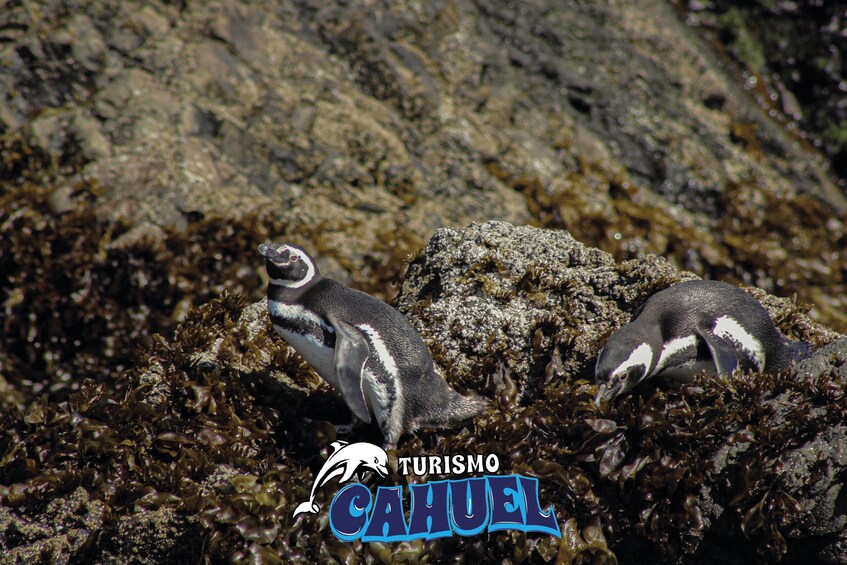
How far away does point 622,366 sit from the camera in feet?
11.8

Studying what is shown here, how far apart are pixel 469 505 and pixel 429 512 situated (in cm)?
18

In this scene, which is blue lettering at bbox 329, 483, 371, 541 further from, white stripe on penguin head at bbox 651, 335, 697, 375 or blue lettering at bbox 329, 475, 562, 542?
white stripe on penguin head at bbox 651, 335, 697, 375

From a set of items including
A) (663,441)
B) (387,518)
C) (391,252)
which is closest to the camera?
(387,518)

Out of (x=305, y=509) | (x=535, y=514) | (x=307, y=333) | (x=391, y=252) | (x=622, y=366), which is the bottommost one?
(x=391, y=252)

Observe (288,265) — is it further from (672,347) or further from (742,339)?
(742,339)

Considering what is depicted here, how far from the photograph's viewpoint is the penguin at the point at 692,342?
365 centimetres

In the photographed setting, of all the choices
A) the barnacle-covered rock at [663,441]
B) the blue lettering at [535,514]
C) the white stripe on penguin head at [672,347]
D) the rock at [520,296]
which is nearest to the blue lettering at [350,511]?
the barnacle-covered rock at [663,441]

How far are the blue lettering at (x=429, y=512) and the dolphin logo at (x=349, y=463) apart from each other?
0.18 metres

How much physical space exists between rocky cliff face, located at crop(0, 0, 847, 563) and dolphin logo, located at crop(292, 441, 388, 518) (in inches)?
4.9

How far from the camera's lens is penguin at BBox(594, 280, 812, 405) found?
3.65m

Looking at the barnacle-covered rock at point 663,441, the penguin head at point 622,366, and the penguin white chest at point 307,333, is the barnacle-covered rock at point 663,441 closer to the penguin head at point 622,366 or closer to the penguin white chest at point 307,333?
the penguin head at point 622,366

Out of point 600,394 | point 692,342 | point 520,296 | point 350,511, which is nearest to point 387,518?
point 350,511

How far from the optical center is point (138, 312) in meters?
6.44

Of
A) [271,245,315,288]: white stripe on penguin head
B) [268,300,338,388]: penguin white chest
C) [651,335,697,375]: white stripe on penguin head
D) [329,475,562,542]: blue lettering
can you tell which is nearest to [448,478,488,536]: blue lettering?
[329,475,562,542]: blue lettering
